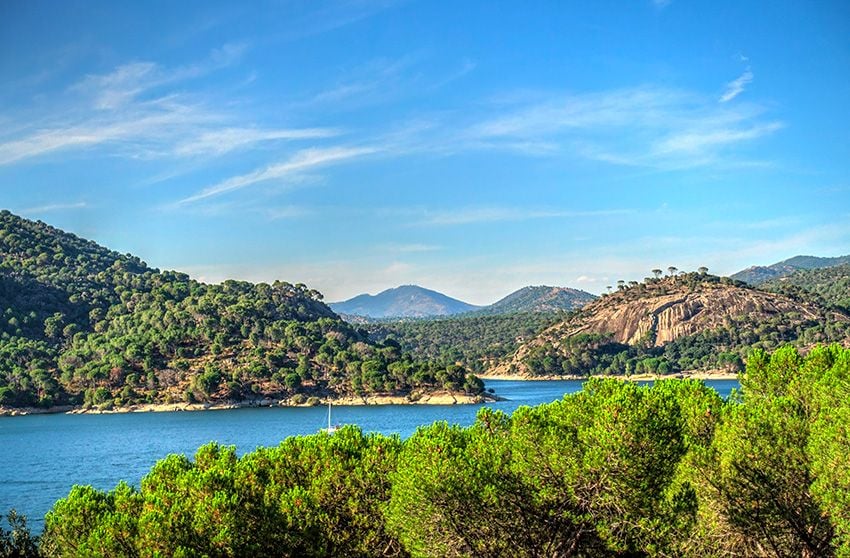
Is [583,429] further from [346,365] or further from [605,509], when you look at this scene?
[346,365]

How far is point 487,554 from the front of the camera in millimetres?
23562

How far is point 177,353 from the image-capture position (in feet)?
496

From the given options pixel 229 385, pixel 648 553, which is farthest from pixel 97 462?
pixel 648 553

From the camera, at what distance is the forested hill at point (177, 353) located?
14050 centimetres

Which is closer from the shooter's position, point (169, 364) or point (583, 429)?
point (583, 429)

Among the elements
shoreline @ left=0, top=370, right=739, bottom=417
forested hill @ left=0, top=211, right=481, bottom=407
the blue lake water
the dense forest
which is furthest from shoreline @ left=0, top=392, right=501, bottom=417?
the dense forest

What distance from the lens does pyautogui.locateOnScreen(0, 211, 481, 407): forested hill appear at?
140500 millimetres

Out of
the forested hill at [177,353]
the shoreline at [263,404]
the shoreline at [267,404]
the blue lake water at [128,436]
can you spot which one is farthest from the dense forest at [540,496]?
the forested hill at [177,353]

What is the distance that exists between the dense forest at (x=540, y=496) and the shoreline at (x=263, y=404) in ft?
358

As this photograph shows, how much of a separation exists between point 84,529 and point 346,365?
133m

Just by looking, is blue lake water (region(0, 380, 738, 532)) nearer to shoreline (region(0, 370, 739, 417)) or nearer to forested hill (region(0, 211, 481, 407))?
shoreline (region(0, 370, 739, 417))

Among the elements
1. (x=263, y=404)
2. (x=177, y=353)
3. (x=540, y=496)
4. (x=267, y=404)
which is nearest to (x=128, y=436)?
(x=263, y=404)

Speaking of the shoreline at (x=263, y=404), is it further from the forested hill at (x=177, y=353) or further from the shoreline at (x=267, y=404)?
the forested hill at (x=177, y=353)

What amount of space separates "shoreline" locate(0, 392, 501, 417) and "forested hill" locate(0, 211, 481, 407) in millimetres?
1329
